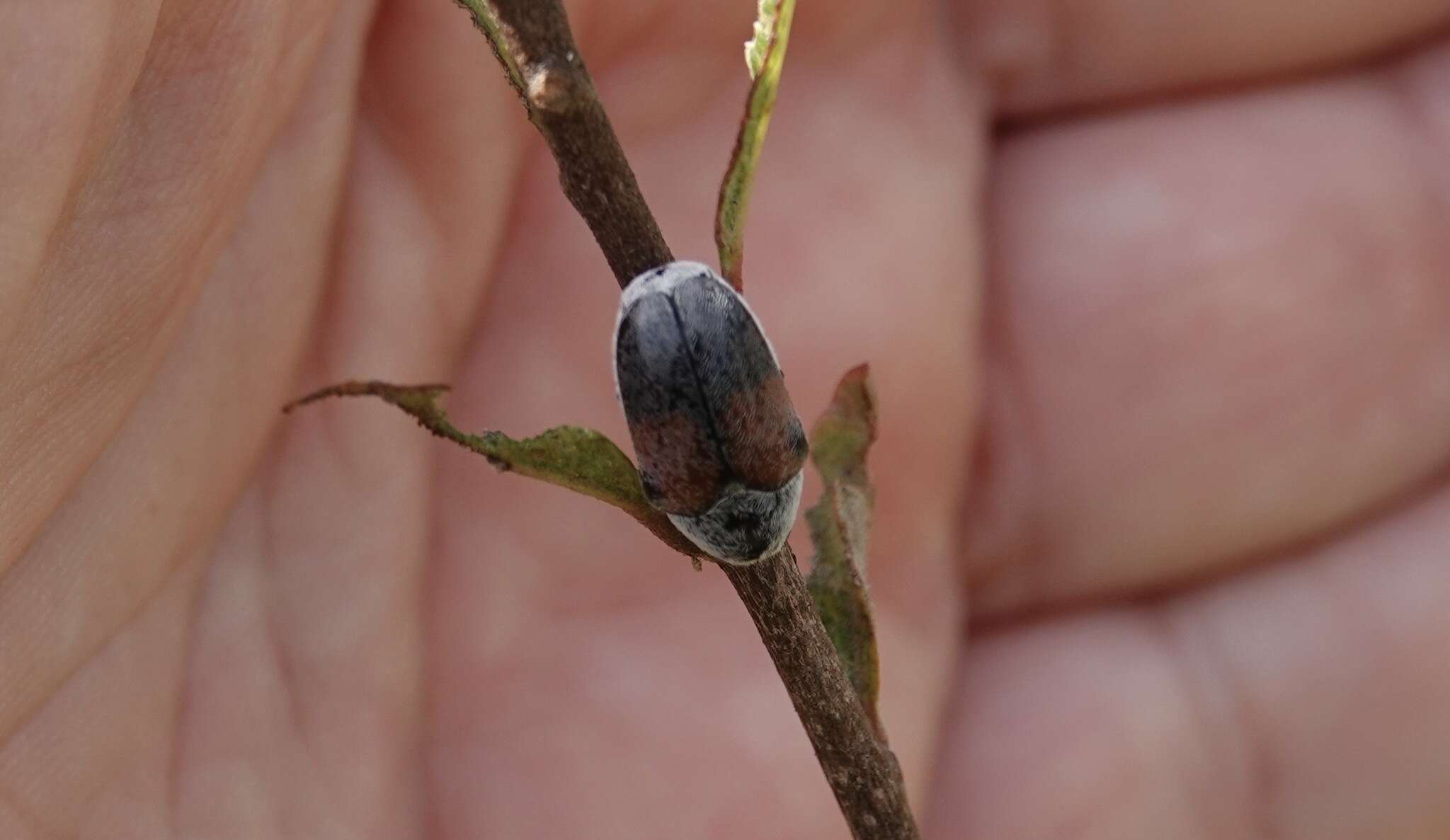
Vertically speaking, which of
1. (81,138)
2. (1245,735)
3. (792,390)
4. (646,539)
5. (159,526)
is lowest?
(1245,735)

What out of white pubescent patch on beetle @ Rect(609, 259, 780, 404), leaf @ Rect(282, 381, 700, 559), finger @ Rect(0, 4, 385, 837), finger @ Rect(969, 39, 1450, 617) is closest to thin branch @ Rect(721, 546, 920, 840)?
leaf @ Rect(282, 381, 700, 559)

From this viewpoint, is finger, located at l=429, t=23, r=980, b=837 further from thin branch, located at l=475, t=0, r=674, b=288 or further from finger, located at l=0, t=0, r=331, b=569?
thin branch, located at l=475, t=0, r=674, b=288

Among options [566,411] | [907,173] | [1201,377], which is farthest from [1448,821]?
[566,411]

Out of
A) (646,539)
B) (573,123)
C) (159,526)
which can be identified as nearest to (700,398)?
(573,123)

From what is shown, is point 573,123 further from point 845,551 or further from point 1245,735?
point 1245,735

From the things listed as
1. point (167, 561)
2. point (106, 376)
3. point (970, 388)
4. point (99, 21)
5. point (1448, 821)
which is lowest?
point (1448, 821)

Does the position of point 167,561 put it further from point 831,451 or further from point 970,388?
point 970,388

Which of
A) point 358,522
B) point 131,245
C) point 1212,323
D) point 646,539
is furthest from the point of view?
→ point 1212,323
